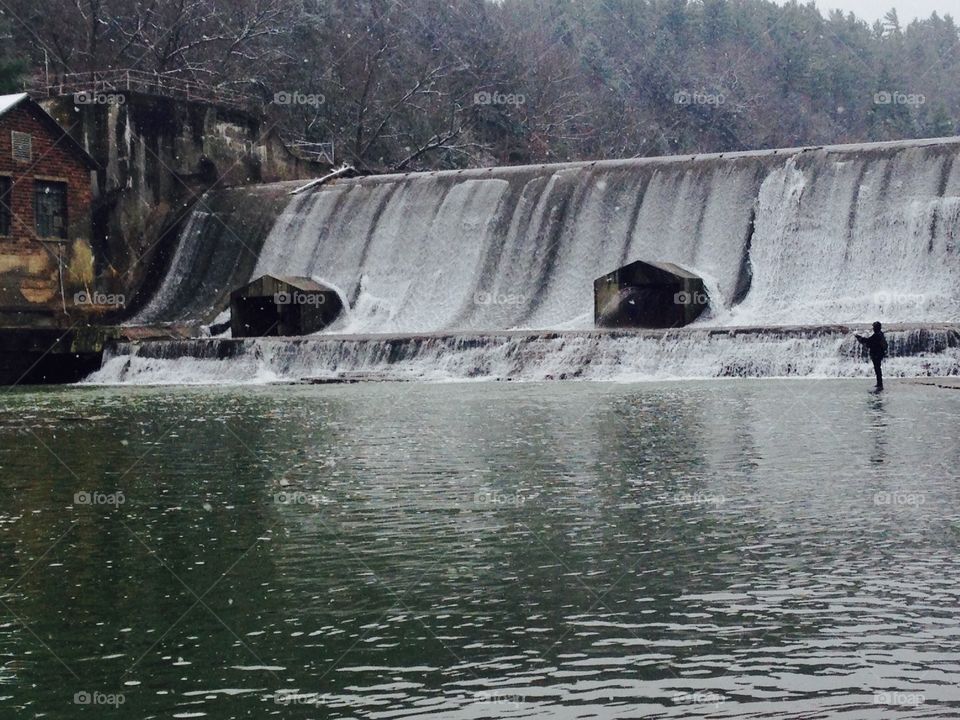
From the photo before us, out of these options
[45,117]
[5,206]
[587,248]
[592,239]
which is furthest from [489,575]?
[45,117]

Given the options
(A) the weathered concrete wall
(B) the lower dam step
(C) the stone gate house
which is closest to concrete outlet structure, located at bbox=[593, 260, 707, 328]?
(B) the lower dam step

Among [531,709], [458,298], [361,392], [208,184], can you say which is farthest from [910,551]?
[208,184]

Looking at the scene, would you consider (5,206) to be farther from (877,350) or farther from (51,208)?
(877,350)

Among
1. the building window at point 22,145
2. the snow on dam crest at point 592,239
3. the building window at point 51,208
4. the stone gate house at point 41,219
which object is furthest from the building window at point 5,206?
the snow on dam crest at point 592,239

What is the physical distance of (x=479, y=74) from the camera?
202 ft

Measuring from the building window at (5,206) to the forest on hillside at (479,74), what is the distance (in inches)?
303

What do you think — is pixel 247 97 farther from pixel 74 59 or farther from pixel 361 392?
pixel 361 392

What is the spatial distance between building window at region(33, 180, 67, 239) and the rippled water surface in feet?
73.6

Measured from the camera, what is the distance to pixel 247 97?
168ft

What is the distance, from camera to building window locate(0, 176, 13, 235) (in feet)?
115

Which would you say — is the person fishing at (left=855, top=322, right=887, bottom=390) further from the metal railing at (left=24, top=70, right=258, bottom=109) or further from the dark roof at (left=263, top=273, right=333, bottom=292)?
the metal railing at (left=24, top=70, right=258, bottom=109)

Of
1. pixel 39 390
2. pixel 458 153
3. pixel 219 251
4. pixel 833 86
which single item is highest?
pixel 833 86

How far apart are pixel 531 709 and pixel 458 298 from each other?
28916mm

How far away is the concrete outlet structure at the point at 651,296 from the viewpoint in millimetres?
29906
